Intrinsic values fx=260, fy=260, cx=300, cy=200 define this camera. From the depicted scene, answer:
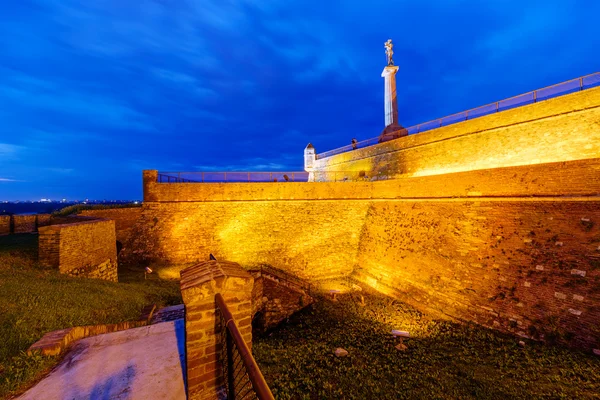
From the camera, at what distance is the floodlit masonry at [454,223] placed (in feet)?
26.1

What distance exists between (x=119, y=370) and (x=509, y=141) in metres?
17.5

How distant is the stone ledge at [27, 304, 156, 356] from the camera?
12.7ft

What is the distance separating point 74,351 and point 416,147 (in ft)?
62.6

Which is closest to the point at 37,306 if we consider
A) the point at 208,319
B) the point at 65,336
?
the point at 65,336

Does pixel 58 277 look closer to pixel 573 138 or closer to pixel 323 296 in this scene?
pixel 323 296

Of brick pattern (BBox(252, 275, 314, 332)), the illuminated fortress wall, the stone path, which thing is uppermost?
the illuminated fortress wall

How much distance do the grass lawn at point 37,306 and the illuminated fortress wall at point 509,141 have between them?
16363 mm

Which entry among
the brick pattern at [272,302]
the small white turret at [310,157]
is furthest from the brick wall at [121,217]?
the small white turret at [310,157]

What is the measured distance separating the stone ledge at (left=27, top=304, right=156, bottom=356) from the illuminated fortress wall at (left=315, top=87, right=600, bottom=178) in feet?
55.4

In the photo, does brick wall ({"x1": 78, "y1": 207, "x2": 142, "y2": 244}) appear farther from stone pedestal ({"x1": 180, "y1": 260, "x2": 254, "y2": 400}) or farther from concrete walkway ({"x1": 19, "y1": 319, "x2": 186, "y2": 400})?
stone pedestal ({"x1": 180, "y1": 260, "x2": 254, "y2": 400})

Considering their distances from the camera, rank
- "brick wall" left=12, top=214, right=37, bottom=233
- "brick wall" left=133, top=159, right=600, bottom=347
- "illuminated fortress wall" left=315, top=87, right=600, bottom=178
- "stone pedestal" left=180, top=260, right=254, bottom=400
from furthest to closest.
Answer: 1. "brick wall" left=12, top=214, right=37, bottom=233
2. "illuminated fortress wall" left=315, top=87, right=600, bottom=178
3. "brick wall" left=133, top=159, right=600, bottom=347
4. "stone pedestal" left=180, top=260, right=254, bottom=400

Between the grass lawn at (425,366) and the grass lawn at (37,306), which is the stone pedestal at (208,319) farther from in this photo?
the grass lawn at (37,306)

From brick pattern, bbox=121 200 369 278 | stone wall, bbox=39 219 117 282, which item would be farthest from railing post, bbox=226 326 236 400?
brick pattern, bbox=121 200 369 278

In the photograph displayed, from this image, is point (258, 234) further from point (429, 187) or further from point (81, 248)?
point (429, 187)
